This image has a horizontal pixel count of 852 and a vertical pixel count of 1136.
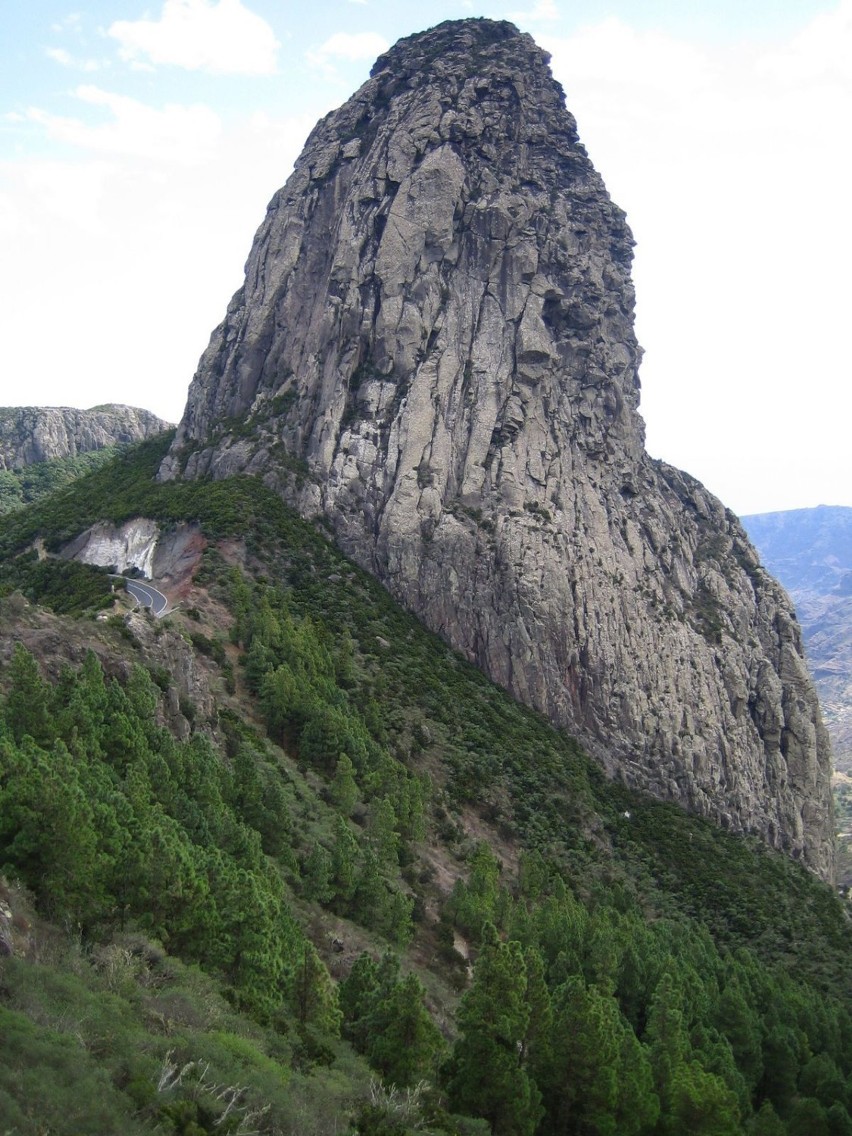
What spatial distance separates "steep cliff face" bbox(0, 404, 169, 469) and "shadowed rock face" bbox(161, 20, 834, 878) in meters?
74.6

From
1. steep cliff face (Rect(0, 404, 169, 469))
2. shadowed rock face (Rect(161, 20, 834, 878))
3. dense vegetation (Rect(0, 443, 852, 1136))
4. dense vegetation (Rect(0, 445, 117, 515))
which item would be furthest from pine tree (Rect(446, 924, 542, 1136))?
steep cliff face (Rect(0, 404, 169, 469))

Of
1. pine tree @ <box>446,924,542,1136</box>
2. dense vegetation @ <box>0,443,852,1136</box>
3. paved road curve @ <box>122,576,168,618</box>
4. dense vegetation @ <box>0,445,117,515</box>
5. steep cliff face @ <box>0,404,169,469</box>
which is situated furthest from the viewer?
steep cliff face @ <box>0,404,169,469</box>

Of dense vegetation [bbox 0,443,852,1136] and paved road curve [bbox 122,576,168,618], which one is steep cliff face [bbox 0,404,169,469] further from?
paved road curve [bbox 122,576,168,618]

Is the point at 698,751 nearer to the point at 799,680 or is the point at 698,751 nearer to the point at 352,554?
the point at 799,680

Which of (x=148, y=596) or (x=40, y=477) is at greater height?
(x=40, y=477)

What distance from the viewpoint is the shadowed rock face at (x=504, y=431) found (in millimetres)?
97312

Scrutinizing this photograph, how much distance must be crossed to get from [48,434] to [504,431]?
120038 millimetres

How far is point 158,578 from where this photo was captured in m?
85.1

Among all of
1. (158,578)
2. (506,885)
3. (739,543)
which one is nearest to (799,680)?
(739,543)

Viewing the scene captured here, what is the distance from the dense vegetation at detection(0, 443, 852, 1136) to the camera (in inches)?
890

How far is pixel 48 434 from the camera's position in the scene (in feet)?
602

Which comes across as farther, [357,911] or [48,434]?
[48,434]

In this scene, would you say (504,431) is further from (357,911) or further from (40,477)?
(40,477)

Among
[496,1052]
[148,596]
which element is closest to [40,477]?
[148,596]
